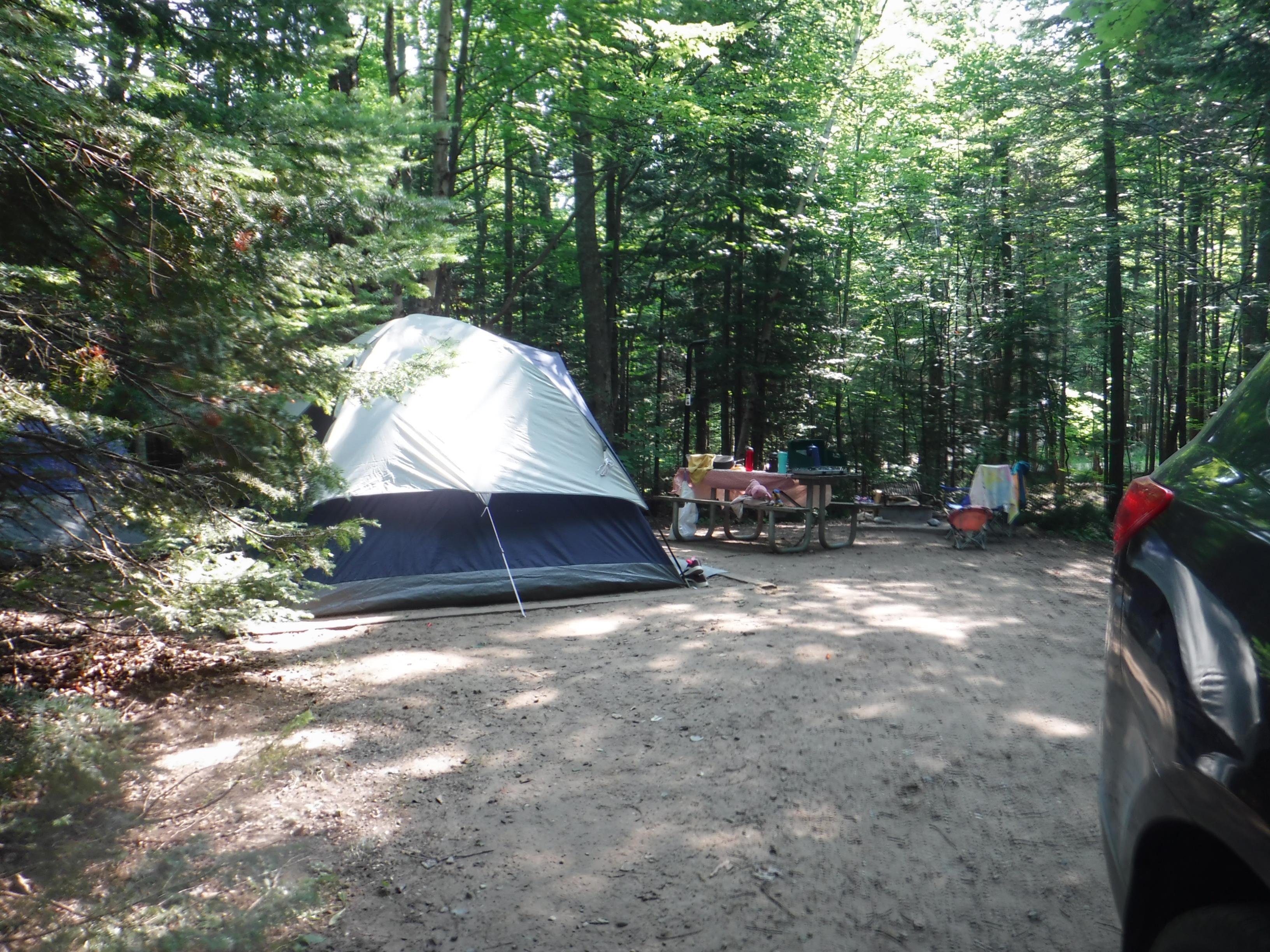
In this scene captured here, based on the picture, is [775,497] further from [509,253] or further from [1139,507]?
[509,253]

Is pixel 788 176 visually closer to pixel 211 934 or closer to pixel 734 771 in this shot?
pixel 734 771

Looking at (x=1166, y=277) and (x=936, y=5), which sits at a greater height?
(x=936, y=5)

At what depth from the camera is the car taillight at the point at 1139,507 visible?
5.92 ft

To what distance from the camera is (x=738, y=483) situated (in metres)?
11.0

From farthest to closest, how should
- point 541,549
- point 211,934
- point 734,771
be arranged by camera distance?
point 541,549
point 734,771
point 211,934

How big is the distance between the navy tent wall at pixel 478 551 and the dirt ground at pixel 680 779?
42 centimetres

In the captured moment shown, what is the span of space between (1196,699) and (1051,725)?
3253 millimetres

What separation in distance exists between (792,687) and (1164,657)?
3.55 m

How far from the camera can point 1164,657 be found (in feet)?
5.03

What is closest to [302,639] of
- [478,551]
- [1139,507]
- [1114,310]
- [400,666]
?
[400,666]

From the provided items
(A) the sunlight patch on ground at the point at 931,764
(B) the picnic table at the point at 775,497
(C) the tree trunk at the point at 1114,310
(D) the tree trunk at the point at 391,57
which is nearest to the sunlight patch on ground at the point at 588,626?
(A) the sunlight patch on ground at the point at 931,764

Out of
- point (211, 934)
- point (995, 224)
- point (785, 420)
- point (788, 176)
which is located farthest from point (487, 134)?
point (211, 934)

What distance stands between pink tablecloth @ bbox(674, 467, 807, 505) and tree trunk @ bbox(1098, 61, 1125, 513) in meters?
5.36

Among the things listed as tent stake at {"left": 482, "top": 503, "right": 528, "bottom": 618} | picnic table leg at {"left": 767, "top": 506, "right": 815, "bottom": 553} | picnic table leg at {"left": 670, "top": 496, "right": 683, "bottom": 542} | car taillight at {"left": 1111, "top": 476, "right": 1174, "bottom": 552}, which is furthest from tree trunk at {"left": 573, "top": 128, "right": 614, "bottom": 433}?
car taillight at {"left": 1111, "top": 476, "right": 1174, "bottom": 552}
